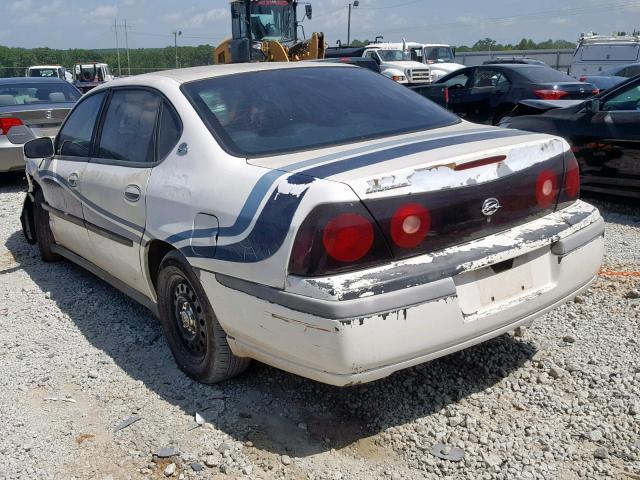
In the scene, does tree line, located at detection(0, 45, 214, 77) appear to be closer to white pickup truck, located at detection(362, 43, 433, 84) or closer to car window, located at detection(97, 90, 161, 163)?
white pickup truck, located at detection(362, 43, 433, 84)

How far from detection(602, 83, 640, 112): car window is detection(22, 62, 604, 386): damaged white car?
3.46m

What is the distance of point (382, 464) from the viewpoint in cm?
268

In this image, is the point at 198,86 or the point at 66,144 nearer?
the point at 198,86

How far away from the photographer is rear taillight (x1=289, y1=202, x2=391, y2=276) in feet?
8.08

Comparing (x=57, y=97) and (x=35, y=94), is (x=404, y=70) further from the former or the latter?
(x=35, y=94)

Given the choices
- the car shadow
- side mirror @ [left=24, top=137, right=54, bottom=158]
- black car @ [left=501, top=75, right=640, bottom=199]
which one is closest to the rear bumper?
side mirror @ [left=24, top=137, right=54, bottom=158]

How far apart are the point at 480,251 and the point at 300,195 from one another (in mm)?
783

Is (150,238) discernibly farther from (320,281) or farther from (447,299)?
(447,299)

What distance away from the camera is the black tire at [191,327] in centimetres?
309

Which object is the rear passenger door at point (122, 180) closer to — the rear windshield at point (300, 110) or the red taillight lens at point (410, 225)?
the rear windshield at point (300, 110)

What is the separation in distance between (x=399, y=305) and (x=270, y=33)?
17.1 m

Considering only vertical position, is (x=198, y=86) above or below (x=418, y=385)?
above

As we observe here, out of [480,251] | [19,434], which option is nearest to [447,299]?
[480,251]

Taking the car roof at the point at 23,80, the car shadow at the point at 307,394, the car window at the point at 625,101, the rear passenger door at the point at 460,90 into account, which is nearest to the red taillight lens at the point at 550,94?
the rear passenger door at the point at 460,90
